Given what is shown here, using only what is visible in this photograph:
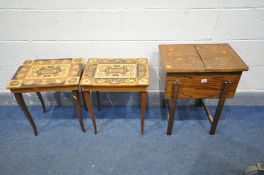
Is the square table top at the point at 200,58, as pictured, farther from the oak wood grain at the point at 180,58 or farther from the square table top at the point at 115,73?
the square table top at the point at 115,73

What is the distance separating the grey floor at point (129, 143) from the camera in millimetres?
1588

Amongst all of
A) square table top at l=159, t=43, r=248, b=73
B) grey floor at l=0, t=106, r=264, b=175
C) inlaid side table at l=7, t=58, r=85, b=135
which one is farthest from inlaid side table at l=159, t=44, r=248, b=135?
inlaid side table at l=7, t=58, r=85, b=135

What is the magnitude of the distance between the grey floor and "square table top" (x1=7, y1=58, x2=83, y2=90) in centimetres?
56

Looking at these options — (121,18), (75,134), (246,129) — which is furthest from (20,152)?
(246,129)

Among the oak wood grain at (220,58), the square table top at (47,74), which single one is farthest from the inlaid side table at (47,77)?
the oak wood grain at (220,58)

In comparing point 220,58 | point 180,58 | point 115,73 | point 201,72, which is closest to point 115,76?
point 115,73

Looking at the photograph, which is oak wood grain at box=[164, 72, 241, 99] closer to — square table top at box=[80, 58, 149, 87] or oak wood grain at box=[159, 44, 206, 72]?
oak wood grain at box=[159, 44, 206, 72]

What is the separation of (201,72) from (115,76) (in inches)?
22.7

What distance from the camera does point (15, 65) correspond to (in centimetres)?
192

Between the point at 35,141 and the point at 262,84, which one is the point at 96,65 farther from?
the point at 262,84

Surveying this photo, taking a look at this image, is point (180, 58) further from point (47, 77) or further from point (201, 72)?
point (47, 77)

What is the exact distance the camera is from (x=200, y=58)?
59.4 inches

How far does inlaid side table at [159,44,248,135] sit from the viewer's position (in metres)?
1.39

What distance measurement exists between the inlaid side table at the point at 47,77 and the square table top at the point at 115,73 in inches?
3.5
